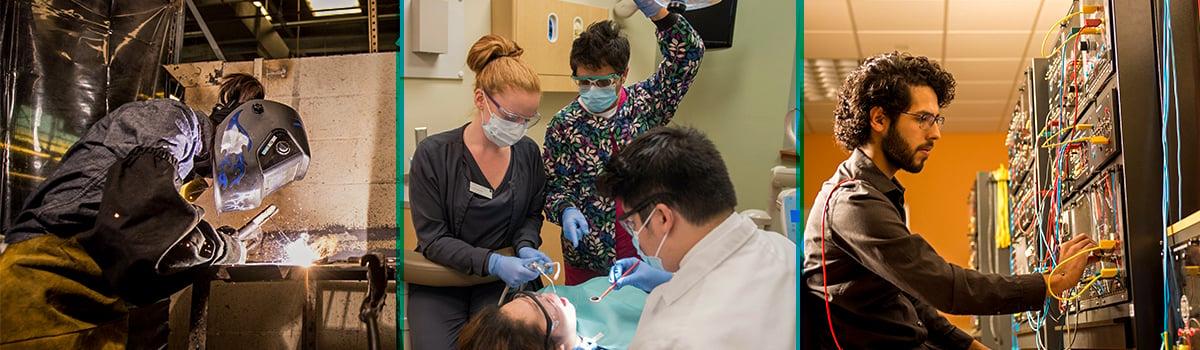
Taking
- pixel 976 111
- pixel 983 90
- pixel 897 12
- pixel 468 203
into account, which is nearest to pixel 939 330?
pixel 468 203

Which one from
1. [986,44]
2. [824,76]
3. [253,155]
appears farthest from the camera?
[824,76]

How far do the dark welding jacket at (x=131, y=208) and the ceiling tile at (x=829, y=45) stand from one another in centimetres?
460

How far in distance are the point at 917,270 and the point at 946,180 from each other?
7.70 meters

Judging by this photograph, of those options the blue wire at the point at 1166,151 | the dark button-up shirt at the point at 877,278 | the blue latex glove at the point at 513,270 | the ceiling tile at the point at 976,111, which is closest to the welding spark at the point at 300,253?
the blue latex glove at the point at 513,270

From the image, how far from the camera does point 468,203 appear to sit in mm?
1866

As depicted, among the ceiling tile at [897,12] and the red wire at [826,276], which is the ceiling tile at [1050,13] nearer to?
the ceiling tile at [897,12]

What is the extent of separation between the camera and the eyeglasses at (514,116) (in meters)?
1.84

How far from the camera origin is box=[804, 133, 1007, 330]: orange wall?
9180 millimetres

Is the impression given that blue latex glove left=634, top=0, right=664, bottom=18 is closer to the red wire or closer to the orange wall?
the red wire

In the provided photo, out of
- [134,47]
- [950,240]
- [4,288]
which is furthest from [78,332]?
[950,240]

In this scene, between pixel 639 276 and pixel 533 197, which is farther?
pixel 533 197

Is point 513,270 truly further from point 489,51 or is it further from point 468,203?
point 489,51

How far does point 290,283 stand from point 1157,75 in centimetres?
Answer: 241

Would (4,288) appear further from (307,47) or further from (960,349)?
(960,349)
